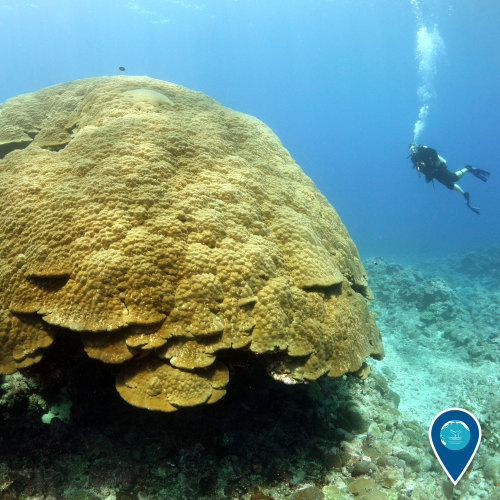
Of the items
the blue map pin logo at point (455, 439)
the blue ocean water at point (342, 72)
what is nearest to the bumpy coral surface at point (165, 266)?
the blue map pin logo at point (455, 439)

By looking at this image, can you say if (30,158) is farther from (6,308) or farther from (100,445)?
(100,445)

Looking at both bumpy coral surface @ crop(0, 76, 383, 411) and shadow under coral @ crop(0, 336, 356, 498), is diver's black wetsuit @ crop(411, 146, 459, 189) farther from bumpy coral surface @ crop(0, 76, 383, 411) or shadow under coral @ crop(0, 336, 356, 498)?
shadow under coral @ crop(0, 336, 356, 498)

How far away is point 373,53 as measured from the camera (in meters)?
92.6

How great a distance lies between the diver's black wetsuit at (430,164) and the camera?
14.6m

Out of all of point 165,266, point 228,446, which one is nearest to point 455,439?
point 228,446

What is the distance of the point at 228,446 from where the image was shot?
3869 millimetres

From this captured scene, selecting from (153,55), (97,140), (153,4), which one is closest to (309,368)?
(97,140)

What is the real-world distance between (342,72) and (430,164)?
12380cm

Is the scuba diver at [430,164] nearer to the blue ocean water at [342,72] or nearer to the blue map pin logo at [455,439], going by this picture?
the blue map pin logo at [455,439]

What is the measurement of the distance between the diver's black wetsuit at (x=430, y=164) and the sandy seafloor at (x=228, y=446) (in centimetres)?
1170

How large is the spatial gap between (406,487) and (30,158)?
683cm

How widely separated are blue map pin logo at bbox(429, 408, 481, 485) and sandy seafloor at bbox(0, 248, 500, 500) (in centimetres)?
91

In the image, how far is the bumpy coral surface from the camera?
2.68m

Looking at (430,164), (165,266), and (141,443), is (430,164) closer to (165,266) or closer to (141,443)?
(165,266)
